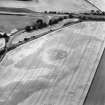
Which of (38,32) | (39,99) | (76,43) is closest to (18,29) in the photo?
(38,32)

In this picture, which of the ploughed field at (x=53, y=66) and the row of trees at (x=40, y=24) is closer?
the ploughed field at (x=53, y=66)

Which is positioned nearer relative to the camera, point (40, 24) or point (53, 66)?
point (53, 66)

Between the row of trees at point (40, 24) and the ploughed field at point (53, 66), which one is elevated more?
the row of trees at point (40, 24)

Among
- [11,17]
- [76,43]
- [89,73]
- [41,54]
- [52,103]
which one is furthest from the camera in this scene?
[11,17]

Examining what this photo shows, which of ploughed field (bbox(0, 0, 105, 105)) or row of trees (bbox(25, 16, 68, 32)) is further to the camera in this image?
row of trees (bbox(25, 16, 68, 32))

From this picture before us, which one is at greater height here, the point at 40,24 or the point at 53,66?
the point at 40,24

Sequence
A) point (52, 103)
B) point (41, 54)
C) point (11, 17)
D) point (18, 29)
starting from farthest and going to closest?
point (11, 17) < point (18, 29) < point (41, 54) < point (52, 103)

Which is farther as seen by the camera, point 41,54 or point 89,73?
point 41,54

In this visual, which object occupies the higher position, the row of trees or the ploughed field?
the row of trees

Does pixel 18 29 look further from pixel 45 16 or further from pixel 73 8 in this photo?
pixel 73 8

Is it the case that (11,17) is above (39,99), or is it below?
above

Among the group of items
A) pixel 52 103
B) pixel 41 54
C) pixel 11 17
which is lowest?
pixel 52 103
